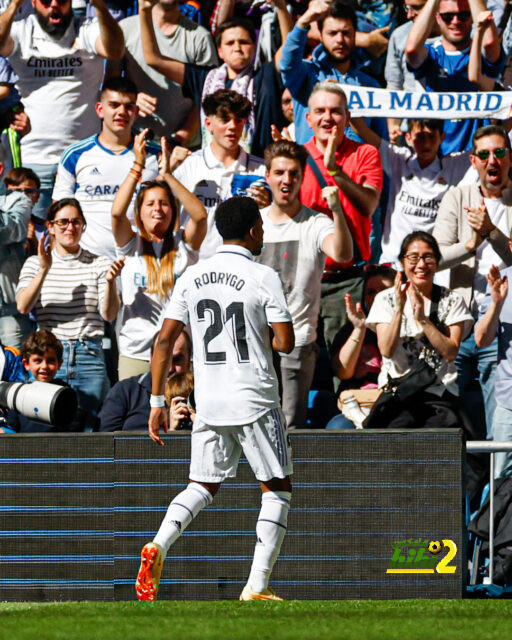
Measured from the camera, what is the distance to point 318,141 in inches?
388

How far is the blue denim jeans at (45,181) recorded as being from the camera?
35.1 feet

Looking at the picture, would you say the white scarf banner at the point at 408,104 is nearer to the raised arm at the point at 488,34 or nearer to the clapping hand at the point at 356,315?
the raised arm at the point at 488,34

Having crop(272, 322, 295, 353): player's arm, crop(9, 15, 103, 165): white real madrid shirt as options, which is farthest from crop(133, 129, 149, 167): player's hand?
crop(272, 322, 295, 353): player's arm

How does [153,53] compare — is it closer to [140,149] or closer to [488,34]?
[140,149]

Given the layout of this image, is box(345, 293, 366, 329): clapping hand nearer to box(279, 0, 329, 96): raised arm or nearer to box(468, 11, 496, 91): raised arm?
box(279, 0, 329, 96): raised arm

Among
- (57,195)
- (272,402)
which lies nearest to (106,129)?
(57,195)

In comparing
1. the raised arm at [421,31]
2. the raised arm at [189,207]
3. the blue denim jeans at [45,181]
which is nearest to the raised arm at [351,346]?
the raised arm at [189,207]

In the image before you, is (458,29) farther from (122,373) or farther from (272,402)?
(272,402)

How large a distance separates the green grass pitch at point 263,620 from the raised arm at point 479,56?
5.60m

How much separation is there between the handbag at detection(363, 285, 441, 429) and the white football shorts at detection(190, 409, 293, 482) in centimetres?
179

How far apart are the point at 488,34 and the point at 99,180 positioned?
3.72 m

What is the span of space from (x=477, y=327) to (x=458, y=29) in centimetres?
309

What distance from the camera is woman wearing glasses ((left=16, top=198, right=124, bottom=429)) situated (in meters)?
9.36

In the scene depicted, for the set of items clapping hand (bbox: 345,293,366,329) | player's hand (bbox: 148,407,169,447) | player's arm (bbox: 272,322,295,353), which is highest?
clapping hand (bbox: 345,293,366,329)
